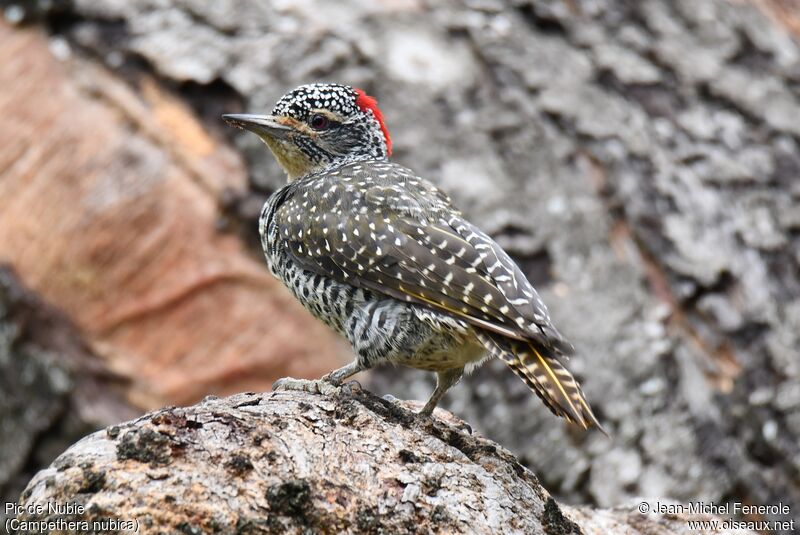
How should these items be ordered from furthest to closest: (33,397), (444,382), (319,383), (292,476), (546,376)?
1. (33,397)
2. (444,382)
3. (319,383)
4. (546,376)
5. (292,476)

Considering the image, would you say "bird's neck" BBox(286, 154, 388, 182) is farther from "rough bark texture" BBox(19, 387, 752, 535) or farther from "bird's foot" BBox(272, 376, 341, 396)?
"rough bark texture" BBox(19, 387, 752, 535)

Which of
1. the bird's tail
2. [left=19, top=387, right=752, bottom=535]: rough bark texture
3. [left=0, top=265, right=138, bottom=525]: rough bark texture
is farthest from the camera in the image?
[left=0, top=265, right=138, bottom=525]: rough bark texture

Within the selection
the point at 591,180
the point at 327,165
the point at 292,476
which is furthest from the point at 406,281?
the point at 591,180

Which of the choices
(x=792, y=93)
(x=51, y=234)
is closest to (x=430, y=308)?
(x=51, y=234)

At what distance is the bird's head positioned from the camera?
21.7ft

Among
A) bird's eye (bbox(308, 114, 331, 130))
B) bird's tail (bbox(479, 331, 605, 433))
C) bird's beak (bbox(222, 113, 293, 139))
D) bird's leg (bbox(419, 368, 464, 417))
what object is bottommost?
bird's leg (bbox(419, 368, 464, 417))

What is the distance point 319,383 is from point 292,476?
1133 millimetres

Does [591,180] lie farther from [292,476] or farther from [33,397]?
[292,476]

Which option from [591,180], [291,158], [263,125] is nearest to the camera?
[263,125]

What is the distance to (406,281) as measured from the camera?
206 inches

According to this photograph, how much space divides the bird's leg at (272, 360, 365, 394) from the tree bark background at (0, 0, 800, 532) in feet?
7.19

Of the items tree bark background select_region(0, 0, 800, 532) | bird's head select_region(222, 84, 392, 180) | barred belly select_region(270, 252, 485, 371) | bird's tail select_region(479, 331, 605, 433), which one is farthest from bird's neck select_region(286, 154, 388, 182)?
bird's tail select_region(479, 331, 605, 433)

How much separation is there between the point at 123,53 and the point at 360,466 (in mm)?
4675

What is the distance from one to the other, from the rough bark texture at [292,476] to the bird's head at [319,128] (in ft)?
7.46
